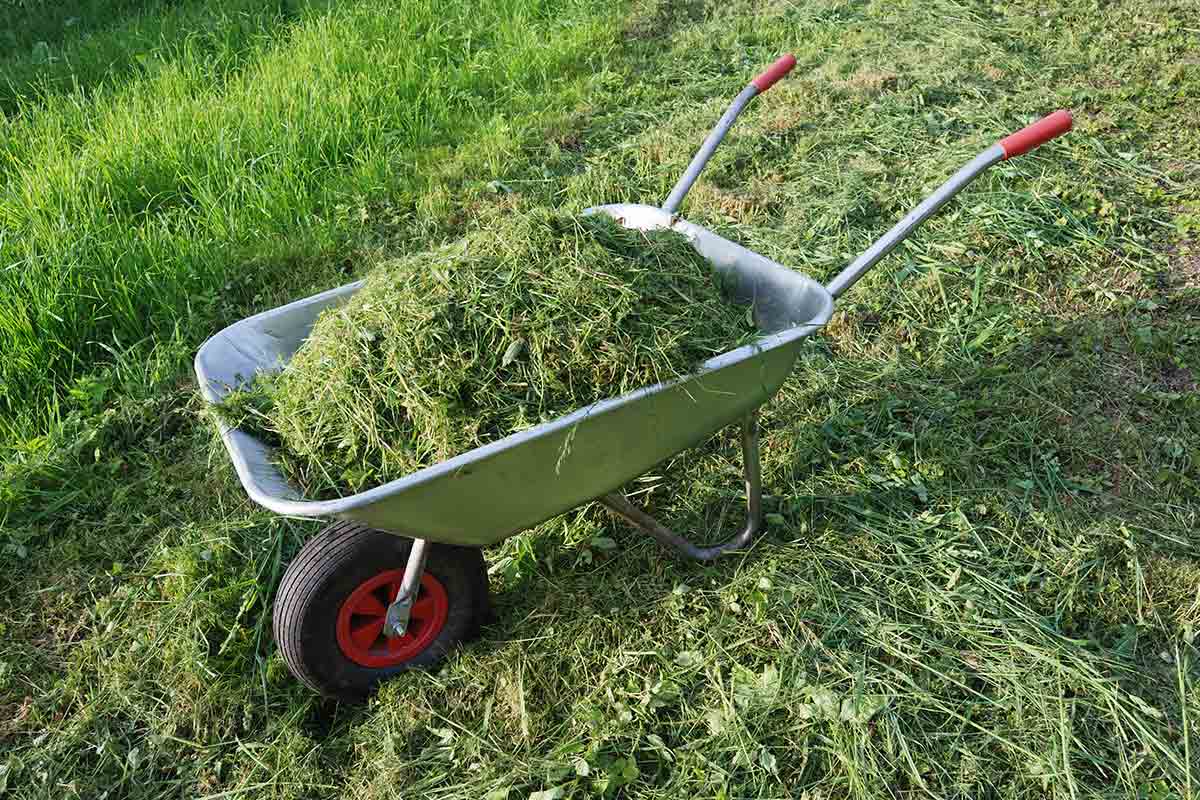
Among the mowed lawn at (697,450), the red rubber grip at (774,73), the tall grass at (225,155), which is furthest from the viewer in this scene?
the tall grass at (225,155)

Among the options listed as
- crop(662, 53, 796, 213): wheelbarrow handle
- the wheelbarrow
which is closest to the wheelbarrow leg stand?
the wheelbarrow

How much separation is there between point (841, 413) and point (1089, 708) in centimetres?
123

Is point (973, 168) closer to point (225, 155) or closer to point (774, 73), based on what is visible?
point (774, 73)

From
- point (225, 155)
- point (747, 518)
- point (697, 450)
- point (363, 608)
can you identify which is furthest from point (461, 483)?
point (225, 155)

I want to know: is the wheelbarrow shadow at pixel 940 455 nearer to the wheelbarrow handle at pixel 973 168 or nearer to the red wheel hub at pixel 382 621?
the red wheel hub at pixel 382 621

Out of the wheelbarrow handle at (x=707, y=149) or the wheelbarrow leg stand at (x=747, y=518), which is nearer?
the wheelbarrow leg stand at (x=747, y=518)

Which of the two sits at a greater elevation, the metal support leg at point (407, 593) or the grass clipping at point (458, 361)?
the grass clipping at point (458, 361)

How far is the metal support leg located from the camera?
7.11 feet

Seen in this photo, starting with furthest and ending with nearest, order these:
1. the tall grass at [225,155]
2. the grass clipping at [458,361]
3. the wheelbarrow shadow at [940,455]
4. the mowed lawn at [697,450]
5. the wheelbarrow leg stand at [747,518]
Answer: the tall grass at [225,155] → the wheelbarrow shadow at [940,455] → the wheelbarrow leg stand at [747,518] → the mowed lawn at [697,450] → the grass clipping at [458,361]

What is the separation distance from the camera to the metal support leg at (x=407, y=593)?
2.17 metres

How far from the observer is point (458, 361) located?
6.81 ft

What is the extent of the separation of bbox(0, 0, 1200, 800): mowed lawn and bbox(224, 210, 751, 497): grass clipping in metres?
0.70

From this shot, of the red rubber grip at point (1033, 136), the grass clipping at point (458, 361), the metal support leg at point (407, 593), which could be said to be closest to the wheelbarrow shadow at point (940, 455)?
the metal support leg at point (407, 593)

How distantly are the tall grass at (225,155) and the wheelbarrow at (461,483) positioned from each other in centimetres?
156
